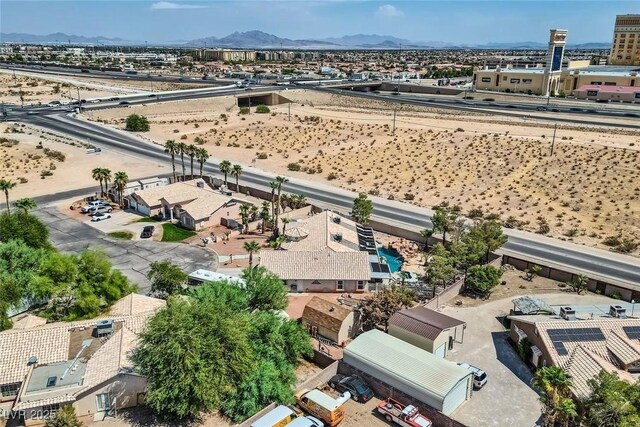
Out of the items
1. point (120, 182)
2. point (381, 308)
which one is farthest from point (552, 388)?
point (120, 182)

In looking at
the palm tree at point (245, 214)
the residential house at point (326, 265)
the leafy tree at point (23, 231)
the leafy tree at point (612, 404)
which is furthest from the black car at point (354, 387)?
the leafy tree at point (23, 231)

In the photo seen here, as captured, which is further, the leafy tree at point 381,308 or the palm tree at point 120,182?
the palm tree at point 120,182

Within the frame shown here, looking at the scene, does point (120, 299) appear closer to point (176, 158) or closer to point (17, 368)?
point (17, 368)

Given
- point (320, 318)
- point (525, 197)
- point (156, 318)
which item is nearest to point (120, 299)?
point (156, 318)

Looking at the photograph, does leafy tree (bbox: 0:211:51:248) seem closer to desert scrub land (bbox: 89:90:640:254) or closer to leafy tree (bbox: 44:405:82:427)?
leafy tree (bbox: 44:405:82:427)

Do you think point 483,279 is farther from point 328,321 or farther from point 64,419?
point 64,419

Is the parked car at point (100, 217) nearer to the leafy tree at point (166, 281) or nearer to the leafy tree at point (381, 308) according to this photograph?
the leafy tree at point (166, 281)
